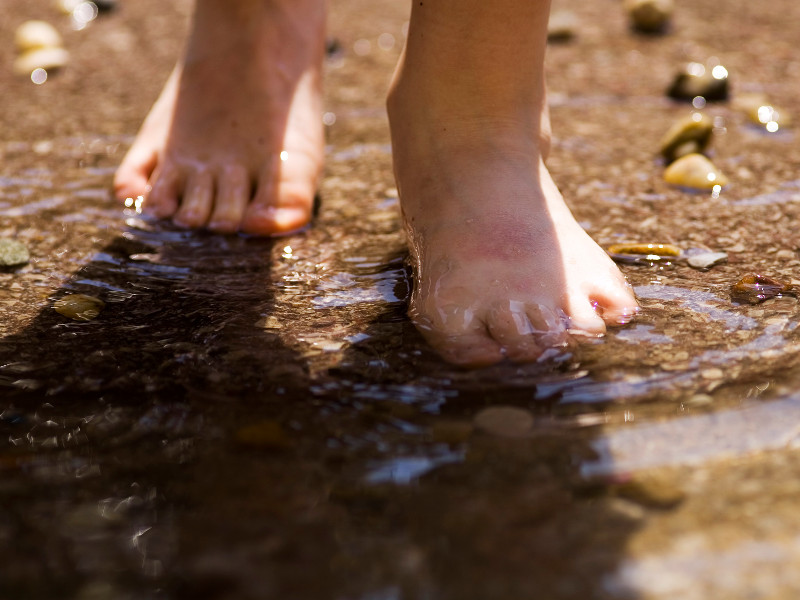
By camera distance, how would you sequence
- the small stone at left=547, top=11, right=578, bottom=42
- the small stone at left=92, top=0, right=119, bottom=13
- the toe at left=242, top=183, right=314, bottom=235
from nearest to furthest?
the toe at left=242, top=183, right=314, bottom=235
the small stone at left=547, top=11, right=578, bottom=42
the small stone at left=92, top=0, right=119, bottom=13

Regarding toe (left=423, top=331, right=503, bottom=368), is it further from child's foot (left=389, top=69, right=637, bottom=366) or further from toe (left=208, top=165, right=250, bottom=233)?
toe (left=208, top=165, right=250, bottom=233)

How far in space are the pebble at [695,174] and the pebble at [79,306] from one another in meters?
1.16

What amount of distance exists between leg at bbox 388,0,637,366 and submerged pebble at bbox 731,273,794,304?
17 cm

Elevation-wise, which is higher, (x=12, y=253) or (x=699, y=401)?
(x=12, y=253)

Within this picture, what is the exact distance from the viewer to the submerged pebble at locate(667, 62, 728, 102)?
7.25 feet

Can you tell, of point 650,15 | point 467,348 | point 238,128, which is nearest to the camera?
point 467,348

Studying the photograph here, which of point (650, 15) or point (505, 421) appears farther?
point (650, 15)

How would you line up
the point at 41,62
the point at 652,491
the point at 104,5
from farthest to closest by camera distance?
the point at 104,5
the point at 41,62
the point at 652,491

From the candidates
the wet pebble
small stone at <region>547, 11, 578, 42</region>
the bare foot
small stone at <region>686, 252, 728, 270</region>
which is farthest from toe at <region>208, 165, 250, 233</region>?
small stone at <region>547, 11, 578, 42</region>

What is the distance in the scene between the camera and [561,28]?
8.84 feet

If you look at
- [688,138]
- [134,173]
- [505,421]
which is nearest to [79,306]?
[134,173]

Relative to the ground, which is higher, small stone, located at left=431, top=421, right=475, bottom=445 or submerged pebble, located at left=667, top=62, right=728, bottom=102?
submerged pebble, located at left=667, top=62, right=728, bottom=102

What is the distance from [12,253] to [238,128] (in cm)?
55

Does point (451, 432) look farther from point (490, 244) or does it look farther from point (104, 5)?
point (104, 5)
